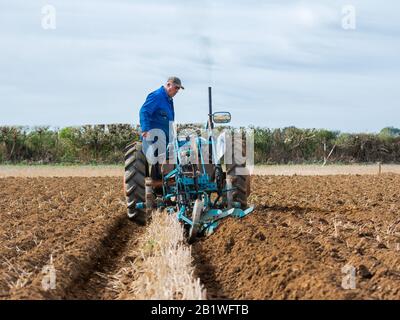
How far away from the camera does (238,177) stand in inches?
392

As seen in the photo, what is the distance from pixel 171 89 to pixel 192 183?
1.55 m

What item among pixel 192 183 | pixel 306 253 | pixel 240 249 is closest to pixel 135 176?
pixel 192 183

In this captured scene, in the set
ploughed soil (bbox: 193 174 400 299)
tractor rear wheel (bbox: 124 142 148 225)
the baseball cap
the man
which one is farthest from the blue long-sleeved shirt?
ploughed soil (bbox: 193 174 400 299)

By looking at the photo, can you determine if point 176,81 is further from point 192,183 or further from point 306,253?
point 306,253

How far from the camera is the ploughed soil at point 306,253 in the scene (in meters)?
5.95

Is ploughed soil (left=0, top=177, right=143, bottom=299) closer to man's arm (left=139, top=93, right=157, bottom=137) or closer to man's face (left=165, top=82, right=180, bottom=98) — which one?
man's arm (left=139, top=93, right=157, bottom=137)

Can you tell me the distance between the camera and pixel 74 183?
763 inches

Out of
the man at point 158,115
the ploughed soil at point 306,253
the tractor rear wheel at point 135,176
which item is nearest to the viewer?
the ploughed soil at point 306,253

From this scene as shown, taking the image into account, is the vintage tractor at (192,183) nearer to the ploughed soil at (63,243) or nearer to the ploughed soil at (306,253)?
the ploughed soil at (306,253)

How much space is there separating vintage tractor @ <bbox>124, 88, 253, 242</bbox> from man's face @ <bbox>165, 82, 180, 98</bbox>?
23.7 inches

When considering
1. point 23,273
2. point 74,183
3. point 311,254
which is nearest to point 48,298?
point 23,273

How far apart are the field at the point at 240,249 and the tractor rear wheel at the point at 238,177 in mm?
329

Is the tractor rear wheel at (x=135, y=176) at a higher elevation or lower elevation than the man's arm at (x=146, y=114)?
lower

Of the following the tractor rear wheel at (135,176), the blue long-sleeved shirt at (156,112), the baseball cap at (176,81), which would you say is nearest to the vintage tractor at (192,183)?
the tractor rear wheel at (135,176)
